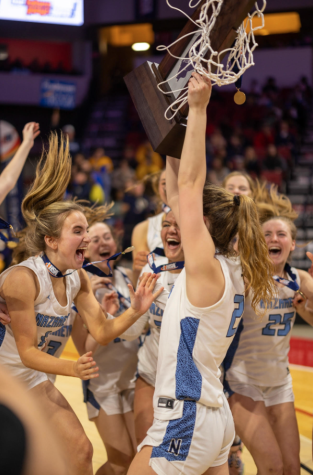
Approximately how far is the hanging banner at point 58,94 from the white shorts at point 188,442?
612 inches

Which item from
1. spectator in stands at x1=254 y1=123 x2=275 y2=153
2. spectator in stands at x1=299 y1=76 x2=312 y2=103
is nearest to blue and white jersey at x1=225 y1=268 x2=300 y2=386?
spectator in stands at x1=254 y1=123 x2=275 y2=153

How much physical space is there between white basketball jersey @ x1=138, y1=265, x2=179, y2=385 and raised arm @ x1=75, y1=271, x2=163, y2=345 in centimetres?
16

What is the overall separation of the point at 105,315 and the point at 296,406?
2947 mm

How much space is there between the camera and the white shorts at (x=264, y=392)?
3271mm

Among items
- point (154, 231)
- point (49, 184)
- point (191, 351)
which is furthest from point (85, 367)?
point (154, 231)

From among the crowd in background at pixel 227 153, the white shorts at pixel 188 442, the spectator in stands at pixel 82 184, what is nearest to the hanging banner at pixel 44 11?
the crowd in background at pixel 227 153

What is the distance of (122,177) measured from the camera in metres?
12.0

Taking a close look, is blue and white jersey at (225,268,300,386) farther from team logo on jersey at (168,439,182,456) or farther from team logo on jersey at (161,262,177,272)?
team logo on jersey at (168,439,182,456)

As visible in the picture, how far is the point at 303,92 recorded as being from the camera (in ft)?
48.8

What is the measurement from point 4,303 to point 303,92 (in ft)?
44.7

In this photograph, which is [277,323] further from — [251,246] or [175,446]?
[175,446]

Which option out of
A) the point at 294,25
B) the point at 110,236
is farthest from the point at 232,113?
the point at 110,236

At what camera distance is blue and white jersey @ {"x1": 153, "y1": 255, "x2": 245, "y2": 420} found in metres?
2.21

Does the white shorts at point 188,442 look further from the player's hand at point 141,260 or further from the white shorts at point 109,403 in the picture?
the player's hand at point 141,260
